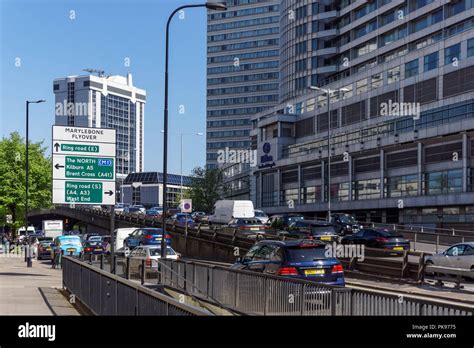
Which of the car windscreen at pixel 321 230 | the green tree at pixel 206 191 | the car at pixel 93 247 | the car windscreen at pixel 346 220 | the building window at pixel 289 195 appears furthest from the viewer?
the green tree at pixel 206 191

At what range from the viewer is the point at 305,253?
50.6ft

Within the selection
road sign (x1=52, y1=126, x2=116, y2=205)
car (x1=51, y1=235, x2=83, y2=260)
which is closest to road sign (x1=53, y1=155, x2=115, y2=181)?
road sign (x1=52, y1=126, x2=116, y2=205)

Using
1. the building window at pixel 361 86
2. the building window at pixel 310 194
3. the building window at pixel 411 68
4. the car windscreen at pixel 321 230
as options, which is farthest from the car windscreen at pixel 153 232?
the building window at pixel 310 194

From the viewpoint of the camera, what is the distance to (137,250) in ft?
97.2

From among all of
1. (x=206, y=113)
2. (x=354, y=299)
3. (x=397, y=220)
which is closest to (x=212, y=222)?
(x=397, y=220)

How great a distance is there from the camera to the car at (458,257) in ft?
80.0

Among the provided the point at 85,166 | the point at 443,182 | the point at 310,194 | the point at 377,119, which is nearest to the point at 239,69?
the point at 310,194

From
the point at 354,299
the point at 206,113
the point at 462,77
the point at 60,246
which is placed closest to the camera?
the point at 354,299

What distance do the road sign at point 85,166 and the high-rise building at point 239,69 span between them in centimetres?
14016

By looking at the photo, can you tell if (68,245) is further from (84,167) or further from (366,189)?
(366,189)

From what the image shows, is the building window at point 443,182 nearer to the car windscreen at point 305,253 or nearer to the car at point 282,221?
the car at point 282,221
